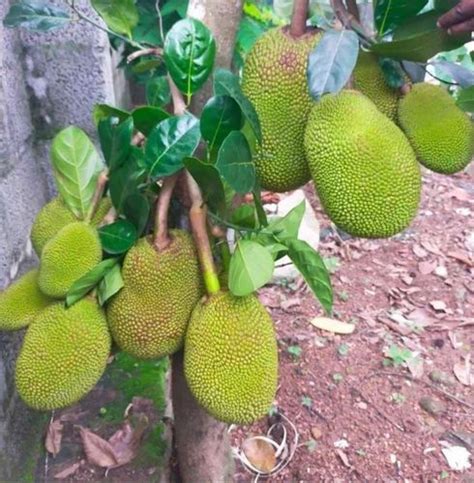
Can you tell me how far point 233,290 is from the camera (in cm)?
60

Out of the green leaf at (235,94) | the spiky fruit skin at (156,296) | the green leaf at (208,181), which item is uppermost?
the green leaf at (235,94)

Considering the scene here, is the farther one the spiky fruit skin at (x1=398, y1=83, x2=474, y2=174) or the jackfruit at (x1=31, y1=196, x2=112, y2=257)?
the jackfruit at (x1=31, y1=196, x2=112, y2=257)

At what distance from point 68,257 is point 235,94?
0.24 meters

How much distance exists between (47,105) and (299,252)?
783 millimetres

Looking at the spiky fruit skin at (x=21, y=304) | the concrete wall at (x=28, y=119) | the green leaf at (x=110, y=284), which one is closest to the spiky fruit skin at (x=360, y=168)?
the green leaf at (x=110, y=284)

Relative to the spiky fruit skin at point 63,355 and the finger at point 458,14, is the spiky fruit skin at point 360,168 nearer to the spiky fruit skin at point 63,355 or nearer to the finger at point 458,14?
the finger at point 458,14

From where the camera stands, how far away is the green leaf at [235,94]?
21.8 inches

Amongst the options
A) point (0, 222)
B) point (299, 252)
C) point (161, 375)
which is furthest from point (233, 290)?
point (161, 375)

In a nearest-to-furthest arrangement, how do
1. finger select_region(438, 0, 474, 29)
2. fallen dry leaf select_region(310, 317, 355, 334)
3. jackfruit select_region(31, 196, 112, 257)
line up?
finger select_region(438, 0, 474, 29)
jackfruit select_region(31, 196, 112, 257)
fallen dry leaf select_region(310, 317, 355, 334)

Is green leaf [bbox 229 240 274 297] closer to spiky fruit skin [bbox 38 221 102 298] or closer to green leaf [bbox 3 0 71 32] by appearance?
spiky fruit skin [bbox 38 221 102 298]

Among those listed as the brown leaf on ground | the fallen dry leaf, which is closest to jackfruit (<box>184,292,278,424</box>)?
the brown leaf on ground

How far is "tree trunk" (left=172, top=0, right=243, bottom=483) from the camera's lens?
66cm

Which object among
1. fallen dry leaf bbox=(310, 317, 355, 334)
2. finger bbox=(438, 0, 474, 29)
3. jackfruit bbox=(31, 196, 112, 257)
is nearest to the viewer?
finger bbox=(438, 0, 474, 29)

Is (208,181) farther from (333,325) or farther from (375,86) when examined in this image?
(333,325)
